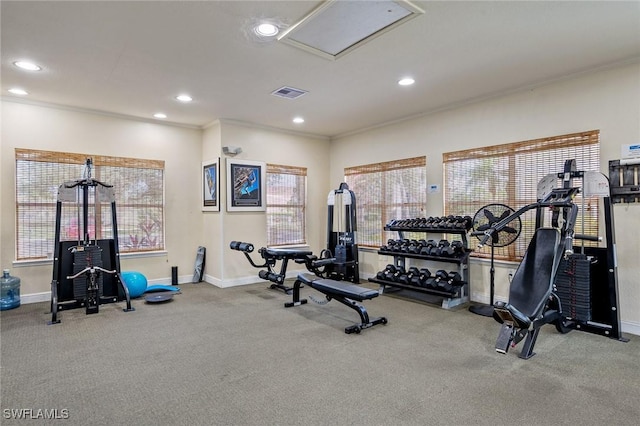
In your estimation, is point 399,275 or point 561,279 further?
point 399,275

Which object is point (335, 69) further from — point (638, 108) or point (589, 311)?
point (589, 311)

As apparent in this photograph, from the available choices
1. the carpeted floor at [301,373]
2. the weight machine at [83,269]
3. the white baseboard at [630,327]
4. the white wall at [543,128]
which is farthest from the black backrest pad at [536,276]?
the weight machine at [83,269]

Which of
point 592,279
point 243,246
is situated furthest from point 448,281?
point 243,246

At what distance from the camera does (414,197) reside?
574cm

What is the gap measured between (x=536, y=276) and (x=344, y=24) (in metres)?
2.75

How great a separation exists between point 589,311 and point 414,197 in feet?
9.07

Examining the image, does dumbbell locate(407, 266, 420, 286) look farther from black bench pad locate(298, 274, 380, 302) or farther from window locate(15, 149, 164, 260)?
window locate(15, 149, 164, 260)

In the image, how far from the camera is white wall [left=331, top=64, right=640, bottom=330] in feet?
11.9

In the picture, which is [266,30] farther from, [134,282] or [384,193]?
[134,282]

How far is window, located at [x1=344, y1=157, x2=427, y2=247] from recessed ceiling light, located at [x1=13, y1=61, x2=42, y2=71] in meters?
4.79

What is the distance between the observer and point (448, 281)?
4.64m

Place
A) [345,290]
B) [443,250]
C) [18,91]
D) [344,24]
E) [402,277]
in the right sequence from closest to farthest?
[344,24] < [345,290] < [18,91] < [443,250] < [402,277]

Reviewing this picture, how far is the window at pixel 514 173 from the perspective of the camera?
3922 millimetres

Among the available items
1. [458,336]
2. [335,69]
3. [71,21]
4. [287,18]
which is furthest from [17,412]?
[335,69]
